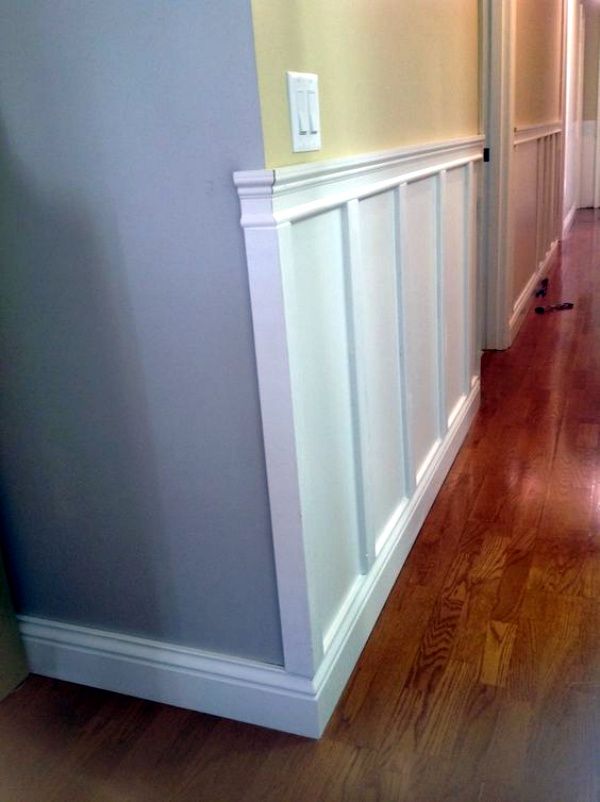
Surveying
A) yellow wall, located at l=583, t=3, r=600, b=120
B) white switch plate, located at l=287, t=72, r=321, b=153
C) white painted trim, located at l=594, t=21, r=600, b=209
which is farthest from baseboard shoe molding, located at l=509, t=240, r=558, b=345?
yellow wall, located at l=583, t=3, r=600, b=120

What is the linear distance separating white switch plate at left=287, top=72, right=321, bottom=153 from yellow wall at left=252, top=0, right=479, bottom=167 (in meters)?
0.01

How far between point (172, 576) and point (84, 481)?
237 millimetres

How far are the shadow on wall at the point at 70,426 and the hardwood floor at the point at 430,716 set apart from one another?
0.68ft

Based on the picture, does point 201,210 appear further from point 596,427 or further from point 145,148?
point 596,427

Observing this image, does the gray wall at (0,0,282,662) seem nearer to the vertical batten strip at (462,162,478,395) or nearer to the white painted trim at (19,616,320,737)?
the white painted trim at (19,616,320,737)

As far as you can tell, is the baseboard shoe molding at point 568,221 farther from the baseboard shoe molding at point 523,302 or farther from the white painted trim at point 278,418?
the white painted trim at point 278,418

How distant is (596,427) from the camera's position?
2604mm

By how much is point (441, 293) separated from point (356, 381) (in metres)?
0.77

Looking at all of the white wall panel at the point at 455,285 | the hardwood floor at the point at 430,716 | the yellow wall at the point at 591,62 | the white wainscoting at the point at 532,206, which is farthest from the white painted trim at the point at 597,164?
the hardwood floor at the point at 430,716

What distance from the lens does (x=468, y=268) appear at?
8.13 feet

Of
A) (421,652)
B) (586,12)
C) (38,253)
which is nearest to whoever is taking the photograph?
(38,253)

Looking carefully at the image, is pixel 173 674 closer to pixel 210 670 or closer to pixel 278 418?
pixel 210 670

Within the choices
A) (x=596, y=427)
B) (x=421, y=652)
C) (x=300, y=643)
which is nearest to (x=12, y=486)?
(x=300, y=643)

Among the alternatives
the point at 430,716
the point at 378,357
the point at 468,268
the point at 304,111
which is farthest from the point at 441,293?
the point at 430,716
